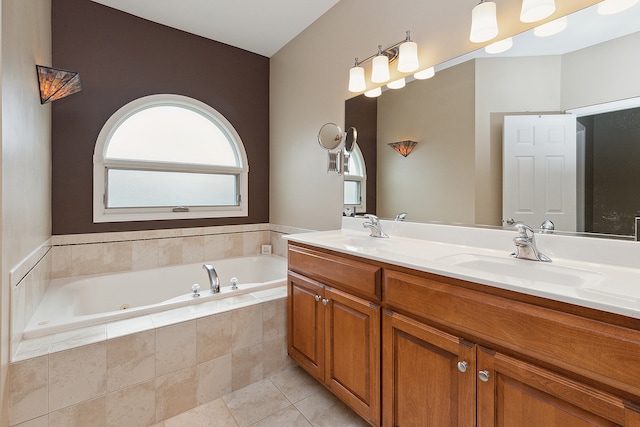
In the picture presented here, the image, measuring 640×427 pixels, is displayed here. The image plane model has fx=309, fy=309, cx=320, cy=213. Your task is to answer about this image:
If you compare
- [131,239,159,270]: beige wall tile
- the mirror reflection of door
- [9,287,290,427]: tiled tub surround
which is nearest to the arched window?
[131,239,159,270]: beige wall tile

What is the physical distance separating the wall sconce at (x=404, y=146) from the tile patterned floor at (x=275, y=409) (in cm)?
151

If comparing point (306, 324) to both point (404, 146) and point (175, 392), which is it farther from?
point (404, 146)

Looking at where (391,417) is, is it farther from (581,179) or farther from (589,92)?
(589,92)

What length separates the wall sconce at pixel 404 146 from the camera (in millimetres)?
1861

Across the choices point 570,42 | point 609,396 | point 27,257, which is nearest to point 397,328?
point 609,396

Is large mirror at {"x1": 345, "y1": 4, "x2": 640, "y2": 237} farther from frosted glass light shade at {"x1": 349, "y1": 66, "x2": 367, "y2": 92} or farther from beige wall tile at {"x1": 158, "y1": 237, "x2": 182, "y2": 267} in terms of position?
beige wall tile at {"x1": 158, "y1": 237, "x2": 182, "y2": 267}

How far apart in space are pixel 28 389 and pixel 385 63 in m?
2.43

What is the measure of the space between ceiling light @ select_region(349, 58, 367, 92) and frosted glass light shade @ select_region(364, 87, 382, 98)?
0.14ft

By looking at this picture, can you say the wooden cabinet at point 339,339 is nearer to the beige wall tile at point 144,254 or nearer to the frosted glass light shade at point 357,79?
the frosted glass light shade at point 357,79

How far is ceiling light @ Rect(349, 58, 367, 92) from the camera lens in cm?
210

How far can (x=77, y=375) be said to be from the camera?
1.41 meters

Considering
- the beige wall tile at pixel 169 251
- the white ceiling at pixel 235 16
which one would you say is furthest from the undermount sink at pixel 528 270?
the beige wall tile at pixel 169 251

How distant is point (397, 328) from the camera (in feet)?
4.16

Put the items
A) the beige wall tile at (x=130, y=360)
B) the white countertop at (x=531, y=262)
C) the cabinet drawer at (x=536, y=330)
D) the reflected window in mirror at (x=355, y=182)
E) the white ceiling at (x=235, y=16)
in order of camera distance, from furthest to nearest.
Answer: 1. the white ceiling at (x=235, y=16)
2. the reflected window in mirror at (x=355, y=182)
3. the beige wall tile at (x=130, y=360)
4. the white countertop at (x=531, y=262)
5. the cabinet drawer at (x=536, y=330)
